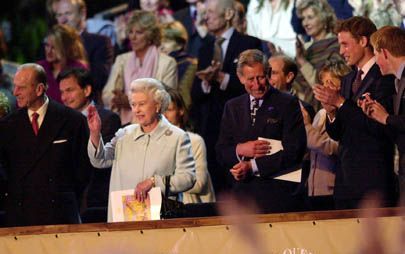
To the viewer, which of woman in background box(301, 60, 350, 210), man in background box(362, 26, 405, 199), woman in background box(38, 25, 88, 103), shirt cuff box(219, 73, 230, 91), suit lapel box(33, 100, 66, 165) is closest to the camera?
man in background box(362, 26, 405, 199)

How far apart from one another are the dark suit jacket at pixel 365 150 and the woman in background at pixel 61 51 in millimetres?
4017

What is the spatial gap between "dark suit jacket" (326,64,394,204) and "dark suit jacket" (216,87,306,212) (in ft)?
1.22

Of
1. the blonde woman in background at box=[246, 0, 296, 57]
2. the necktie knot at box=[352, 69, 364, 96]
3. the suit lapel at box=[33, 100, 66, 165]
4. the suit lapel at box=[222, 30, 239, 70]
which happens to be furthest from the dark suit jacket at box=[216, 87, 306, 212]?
the blonde woman in background at box=[246, 0, 296, 57]

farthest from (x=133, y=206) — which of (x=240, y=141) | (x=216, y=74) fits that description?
(x=216, y=74)

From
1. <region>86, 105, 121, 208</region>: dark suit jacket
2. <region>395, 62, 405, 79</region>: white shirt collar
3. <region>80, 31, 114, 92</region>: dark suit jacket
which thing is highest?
<region>80, 31, 114, 92</region>: dark suit jacket

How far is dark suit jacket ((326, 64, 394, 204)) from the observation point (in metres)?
5.65

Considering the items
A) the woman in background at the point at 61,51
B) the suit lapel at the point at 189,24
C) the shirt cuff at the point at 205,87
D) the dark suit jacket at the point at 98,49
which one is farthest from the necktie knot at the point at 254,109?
the suit lapel at the point at 189,24

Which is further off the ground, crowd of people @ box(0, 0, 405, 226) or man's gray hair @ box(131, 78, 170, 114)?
man's gray hair @ box(131, 78, 170, 114)

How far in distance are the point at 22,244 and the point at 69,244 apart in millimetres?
278

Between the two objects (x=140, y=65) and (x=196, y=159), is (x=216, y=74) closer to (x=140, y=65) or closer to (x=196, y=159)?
(x=140, y=65)

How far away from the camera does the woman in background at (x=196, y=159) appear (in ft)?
23.8

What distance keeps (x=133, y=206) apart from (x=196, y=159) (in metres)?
1.46

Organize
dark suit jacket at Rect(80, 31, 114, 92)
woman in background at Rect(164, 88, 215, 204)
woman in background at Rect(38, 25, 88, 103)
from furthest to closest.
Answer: dark suit jacket at Rect(80, 31, 114, 92)
woman in background at Rect(38, 25, 88, 103)
woman in background at Rect(164, 88, 215, 204)

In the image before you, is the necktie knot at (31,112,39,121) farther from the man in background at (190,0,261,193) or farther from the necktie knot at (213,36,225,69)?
the necktie knot at (213,36,225,69)
